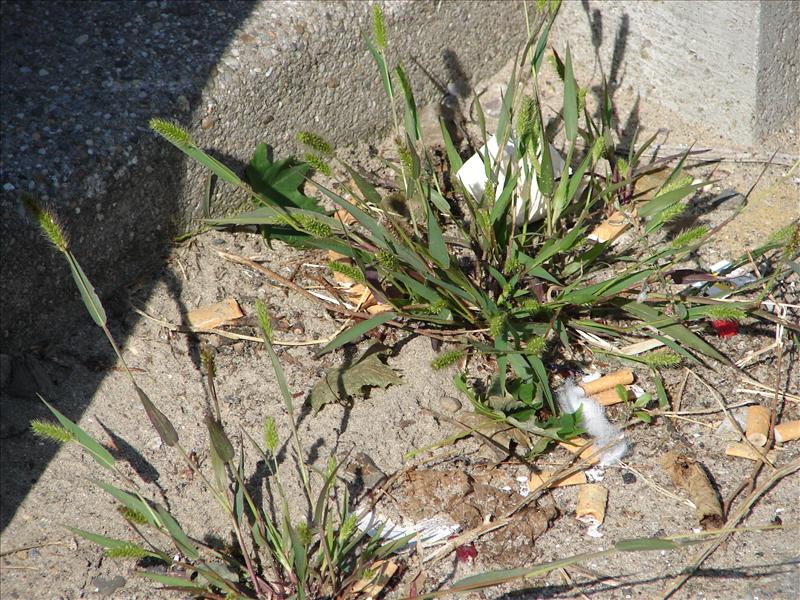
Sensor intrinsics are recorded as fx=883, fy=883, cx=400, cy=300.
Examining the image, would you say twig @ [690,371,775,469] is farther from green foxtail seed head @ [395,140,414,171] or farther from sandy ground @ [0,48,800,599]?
green foxtail seed head @ [395,140,414,171]

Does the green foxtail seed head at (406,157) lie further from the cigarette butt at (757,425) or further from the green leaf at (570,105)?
the cigarette butt at (757,425)

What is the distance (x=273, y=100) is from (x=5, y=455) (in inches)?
39.2

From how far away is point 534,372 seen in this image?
1.77m

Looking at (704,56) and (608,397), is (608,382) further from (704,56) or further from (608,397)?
(704,56)

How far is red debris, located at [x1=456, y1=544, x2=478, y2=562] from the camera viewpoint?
155cm

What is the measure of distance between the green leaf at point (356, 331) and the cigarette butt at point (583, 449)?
43 cm

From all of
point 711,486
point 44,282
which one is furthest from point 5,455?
point 711,486

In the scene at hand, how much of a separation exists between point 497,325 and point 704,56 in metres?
1.17

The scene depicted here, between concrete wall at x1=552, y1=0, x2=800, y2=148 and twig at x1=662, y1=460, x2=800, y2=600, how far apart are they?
1.03 m

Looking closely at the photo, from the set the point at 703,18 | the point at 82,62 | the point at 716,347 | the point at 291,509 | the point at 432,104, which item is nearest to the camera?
the point at 291,509

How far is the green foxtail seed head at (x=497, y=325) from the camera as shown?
63.8 inches

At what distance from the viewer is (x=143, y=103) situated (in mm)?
1972

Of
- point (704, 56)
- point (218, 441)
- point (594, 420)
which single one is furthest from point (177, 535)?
point (704, 56)

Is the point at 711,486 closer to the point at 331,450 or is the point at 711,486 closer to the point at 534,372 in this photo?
the point at 534,372
